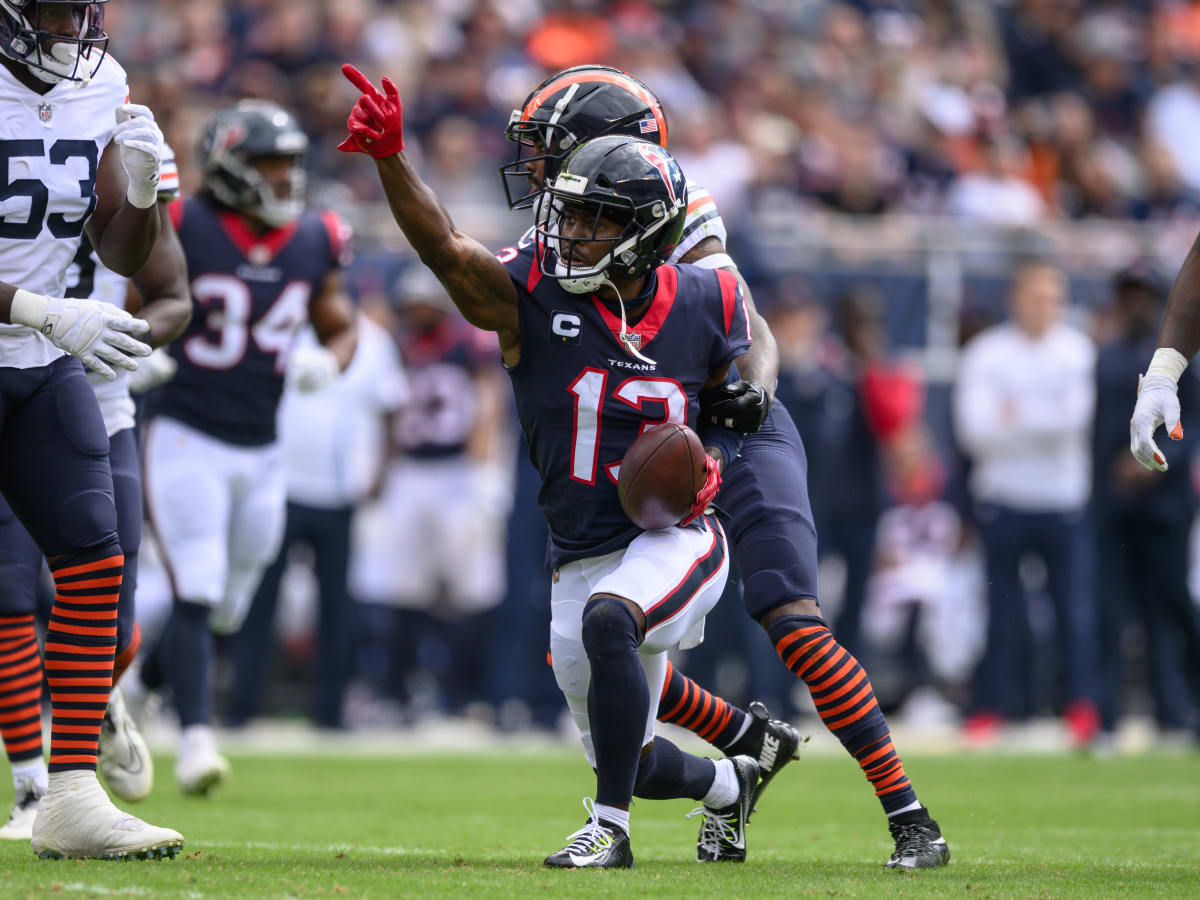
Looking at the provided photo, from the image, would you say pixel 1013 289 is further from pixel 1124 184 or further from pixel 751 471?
pixel 751 471

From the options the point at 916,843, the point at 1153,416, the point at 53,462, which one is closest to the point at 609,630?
the point at 916,843

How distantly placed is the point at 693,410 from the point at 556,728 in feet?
18.5

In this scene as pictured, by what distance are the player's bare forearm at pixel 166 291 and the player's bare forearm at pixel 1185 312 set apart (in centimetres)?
287

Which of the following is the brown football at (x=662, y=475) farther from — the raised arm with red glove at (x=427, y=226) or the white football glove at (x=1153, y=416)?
the white football glove at (x=1153, y=416)

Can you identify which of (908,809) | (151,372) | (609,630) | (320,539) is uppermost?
(151,372)

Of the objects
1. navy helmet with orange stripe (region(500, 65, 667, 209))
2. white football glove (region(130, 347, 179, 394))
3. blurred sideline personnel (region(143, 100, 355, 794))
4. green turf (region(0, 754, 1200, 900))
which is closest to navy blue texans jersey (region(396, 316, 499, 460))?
green turf (region(0, 754, 1200, 900))

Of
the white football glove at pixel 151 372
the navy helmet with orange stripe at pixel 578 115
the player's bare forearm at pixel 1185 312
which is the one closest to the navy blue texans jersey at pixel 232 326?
the white football glove at pixel 151 372

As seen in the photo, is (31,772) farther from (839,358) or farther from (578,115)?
(839,358)

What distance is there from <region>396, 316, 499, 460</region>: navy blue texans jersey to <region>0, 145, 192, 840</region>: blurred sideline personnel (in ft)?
14.9

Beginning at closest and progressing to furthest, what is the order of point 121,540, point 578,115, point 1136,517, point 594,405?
point 594,405 < point 578,115 < point 121,540 < point 1136,517

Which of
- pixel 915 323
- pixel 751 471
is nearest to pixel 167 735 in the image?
pixel 915 323

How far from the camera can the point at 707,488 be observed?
4.44 m

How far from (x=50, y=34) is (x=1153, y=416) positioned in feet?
9.63

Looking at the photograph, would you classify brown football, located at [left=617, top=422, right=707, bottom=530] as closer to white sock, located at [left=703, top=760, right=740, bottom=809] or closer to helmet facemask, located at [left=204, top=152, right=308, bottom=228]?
white sock, located at [left=703, top=760, right=740, bottom=809]
